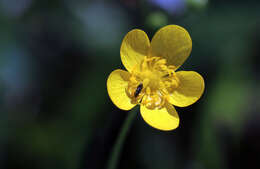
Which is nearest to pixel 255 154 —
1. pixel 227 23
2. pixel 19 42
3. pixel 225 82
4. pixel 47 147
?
pixel 225 82

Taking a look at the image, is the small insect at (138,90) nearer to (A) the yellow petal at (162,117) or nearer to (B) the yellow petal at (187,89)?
(A) the yellow petal at (162,117)

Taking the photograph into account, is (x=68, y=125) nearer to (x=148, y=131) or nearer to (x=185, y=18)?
(x=148, y=131)

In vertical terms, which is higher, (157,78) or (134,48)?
(134,48)

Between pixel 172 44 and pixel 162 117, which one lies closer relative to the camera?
pixel 162 117

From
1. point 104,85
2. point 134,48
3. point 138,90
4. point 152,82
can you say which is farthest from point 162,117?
point 104,85

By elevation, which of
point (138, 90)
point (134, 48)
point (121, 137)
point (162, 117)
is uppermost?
point (134, 48)

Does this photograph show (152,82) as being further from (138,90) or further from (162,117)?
(162,117)

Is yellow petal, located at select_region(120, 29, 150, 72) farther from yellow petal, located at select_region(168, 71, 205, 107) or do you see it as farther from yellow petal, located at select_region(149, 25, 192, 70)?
yellow petal, located at select_region(168, 71, 205, 107)
